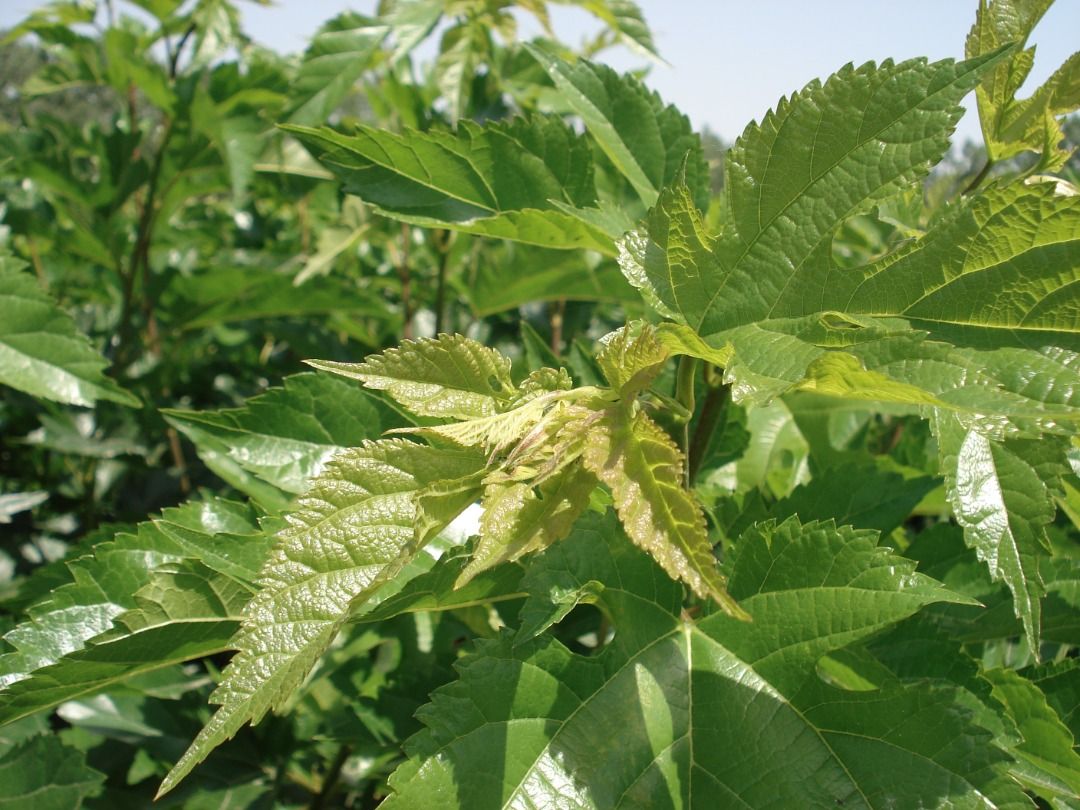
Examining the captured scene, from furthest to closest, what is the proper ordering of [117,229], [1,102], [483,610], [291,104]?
[1,102]
[117,229]
[291,104]
[483,610]

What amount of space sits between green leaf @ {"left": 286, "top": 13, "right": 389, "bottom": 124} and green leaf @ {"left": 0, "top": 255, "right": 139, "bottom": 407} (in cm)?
57

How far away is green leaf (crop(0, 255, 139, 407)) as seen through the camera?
146 centimetres

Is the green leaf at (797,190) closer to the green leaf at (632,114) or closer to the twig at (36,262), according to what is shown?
the green leaf at (632,114)

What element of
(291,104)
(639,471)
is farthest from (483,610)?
(291,104)

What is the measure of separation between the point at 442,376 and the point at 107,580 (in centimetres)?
53

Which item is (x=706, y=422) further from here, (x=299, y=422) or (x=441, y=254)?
(x=441, y=254)

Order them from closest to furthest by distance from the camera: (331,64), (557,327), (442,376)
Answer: (442,376)
(331,64)
(557,327)

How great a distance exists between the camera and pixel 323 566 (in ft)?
2.27

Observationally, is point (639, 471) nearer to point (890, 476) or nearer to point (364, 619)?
point (364, 619)

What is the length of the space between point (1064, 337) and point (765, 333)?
0.92 feet

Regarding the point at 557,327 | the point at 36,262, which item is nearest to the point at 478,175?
the point at 557,327

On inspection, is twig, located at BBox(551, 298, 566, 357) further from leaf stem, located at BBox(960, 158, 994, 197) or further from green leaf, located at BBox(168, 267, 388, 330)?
leaf stem, located at BBox(960, 158, 994, 197)

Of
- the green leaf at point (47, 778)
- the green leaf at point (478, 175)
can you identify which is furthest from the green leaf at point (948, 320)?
the green leaf at point (47, 778)

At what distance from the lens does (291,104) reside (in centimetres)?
168
